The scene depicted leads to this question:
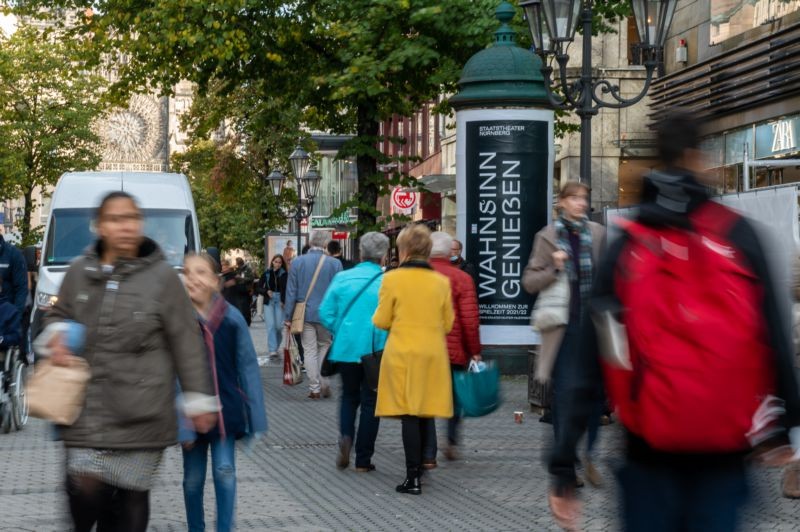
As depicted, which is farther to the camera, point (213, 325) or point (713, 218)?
point (213, 325)

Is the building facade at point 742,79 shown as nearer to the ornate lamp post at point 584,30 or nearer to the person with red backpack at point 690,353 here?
the ornate lamp post at point 584,30

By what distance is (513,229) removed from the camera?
1662 cm

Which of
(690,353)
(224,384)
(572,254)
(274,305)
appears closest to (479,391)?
(572,254)

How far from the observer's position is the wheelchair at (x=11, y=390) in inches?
516

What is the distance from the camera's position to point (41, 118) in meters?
56.7

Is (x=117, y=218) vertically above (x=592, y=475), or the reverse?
(x=117, y=218)

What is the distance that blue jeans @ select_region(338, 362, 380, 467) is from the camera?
10.4 metres

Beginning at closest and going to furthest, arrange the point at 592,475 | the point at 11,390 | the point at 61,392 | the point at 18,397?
the point at 61,392
the point at 592,475
the point at 11,390
the point at 18,397

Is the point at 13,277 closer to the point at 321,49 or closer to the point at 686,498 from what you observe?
the point at 686,498

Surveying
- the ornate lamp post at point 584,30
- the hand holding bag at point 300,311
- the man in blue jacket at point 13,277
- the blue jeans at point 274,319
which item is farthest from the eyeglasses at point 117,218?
the blue jeans at point 274,319

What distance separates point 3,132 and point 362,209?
33105mm

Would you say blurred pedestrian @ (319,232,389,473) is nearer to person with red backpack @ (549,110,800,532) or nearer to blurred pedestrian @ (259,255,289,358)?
person with red backpack @ (549,110,800,532)

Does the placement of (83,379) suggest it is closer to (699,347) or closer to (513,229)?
(699,347)

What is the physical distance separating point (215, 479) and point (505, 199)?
999cm
